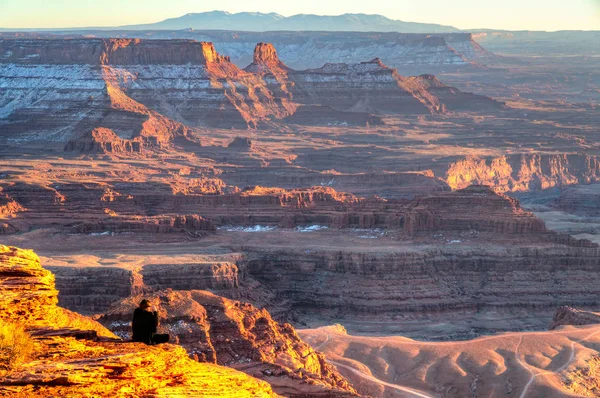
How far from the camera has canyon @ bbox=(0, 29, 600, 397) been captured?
38031mm

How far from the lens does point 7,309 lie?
22.4m

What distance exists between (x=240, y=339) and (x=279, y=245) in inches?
1440

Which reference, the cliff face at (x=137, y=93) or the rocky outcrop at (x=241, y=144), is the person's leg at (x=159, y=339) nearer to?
the rocky outcrop at (x=241, y=144)

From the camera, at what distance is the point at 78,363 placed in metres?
20.3

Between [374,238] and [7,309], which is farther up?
[7,309]

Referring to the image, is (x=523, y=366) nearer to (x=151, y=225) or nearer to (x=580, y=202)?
(x=151, y=225)

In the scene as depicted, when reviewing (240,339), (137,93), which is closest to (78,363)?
(240,339)

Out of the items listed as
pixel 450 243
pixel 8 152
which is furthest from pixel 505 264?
pixel 8 152

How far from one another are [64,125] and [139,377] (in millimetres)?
139435

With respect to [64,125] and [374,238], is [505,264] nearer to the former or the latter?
[374,238]

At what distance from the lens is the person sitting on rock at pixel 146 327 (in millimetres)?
22984

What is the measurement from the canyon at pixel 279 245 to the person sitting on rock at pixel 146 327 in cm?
78

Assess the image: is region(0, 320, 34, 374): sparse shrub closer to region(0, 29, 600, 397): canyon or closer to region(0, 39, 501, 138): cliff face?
region(0, 29, 600, 397): canyon

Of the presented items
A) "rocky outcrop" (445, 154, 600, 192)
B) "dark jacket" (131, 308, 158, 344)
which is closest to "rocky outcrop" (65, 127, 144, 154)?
"rocky outcrop" (445, 154, 600, 192)
